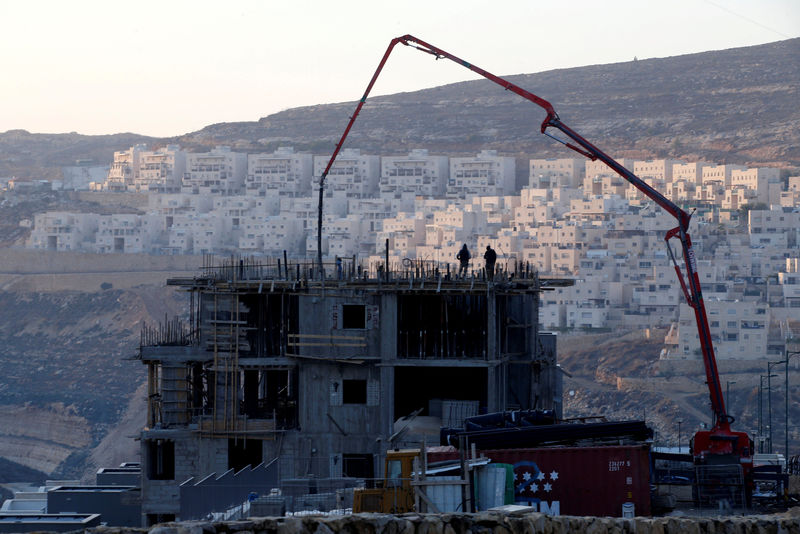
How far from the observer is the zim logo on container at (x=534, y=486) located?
1599 cm

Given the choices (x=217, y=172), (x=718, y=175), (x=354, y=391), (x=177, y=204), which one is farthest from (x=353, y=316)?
(x=217, y=172)

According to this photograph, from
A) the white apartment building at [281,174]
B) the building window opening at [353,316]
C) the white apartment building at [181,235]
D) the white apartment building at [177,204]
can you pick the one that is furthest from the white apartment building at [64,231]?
the building window opening at [353,316]

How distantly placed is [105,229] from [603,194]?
45.9 m

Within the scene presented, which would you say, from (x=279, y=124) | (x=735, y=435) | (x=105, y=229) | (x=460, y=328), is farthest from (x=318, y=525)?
(x=279, y=124)

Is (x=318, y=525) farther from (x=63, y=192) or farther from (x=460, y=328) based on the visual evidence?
(x=63, y=192)

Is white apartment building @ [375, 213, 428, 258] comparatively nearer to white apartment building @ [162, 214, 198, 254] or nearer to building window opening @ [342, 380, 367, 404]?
white apartment building @ [162, 214, 198, 254]

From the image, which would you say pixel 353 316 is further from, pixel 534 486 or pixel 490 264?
pixel 534 486

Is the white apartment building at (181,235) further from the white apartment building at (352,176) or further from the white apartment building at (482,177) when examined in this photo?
the white apartment building at (482,177)

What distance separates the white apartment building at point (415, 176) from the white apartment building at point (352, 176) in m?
1.22

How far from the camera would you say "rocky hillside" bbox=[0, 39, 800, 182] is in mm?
156750

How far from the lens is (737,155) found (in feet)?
496

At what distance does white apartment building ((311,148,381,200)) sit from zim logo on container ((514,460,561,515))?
130 meters

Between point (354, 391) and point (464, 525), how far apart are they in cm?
1427

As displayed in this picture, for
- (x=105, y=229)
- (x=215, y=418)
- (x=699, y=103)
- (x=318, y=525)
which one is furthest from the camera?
(x=699, y=103)
